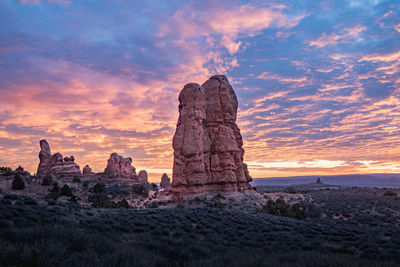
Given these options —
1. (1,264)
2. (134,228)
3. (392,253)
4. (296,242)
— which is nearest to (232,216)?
(296,242)

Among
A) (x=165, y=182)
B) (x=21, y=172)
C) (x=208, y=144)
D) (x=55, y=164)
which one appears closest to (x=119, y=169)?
(x=55, y=164)

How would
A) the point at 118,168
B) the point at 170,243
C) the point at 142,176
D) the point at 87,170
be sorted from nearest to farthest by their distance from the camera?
the point at 170,243 < the point at 118,168 < the point at 87,170 < the point at 142,176

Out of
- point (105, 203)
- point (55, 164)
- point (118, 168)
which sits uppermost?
point (55, 164)

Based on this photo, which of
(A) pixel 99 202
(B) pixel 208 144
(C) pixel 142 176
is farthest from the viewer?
(C) pixel 142 176

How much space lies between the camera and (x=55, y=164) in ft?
186

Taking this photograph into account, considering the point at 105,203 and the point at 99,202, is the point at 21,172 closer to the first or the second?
the point at 99,202

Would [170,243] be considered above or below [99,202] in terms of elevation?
above

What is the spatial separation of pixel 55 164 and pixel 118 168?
13.8 metres

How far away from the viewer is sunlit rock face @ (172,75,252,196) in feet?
111

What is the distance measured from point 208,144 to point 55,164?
3942 centimetres

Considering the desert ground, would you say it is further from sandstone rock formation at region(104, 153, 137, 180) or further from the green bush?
sandstone rock formation at region(104, 153, 137, 180)

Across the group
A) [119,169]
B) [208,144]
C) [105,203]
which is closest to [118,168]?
[119,169]

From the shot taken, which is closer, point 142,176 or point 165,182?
point 142,176

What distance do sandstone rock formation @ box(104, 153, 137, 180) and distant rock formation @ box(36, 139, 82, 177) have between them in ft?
24.1
